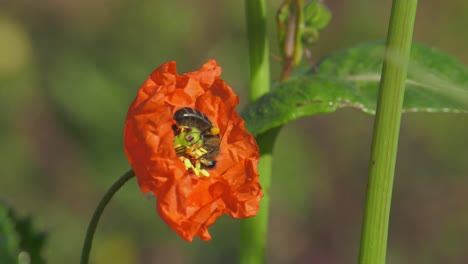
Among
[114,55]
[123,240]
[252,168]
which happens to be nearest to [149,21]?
[114,55]

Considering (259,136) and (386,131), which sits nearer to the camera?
(386,131)

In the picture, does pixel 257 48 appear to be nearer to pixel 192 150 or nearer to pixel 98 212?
pixel 192 150

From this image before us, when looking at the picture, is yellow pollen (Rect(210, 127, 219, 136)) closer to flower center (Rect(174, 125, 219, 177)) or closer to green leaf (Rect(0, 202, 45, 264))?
flower center (Rect(174, 125, 219, 177))

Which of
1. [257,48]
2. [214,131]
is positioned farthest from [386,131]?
[257,48]

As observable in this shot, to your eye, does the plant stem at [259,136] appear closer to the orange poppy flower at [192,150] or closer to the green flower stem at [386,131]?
the orange poppy flower at [192,150]

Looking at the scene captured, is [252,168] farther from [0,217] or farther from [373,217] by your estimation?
[0,217]

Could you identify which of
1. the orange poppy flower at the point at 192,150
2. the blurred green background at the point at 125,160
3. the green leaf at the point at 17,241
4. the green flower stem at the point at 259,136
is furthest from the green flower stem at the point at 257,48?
the blurred green background at the point at 125,160
